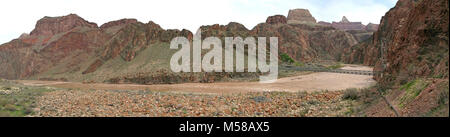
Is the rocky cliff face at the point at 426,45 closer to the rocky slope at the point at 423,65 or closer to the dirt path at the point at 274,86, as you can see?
the rocky slope at the point at 423,65

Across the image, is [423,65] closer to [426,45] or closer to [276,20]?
[426,45]

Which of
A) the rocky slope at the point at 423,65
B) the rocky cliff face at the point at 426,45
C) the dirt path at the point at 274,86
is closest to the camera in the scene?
the rocky slope at the point at 423,65

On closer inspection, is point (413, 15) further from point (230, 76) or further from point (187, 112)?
point (230, 76)

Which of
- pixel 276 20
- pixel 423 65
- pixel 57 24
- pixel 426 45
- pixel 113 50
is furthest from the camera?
pixel 276 20

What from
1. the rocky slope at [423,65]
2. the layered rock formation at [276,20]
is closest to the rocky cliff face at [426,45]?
the rocky slope at [423,65]

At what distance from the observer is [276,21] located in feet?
555

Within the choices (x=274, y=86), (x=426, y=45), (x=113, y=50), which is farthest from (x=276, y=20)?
(x=426, y=45)

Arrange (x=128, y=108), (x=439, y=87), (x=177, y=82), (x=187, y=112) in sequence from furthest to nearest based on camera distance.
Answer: (x=177, y=82) < (x=128, y=108) < (x=187, y=112) < (x=439, y=87)

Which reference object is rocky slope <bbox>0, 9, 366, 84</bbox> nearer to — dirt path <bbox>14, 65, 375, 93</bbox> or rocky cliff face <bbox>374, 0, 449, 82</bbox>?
dirt path <bbox>14, 65, 375, 93</bbox>

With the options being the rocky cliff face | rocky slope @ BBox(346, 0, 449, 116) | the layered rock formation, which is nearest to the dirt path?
the rocky cliff face

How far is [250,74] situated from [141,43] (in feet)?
111

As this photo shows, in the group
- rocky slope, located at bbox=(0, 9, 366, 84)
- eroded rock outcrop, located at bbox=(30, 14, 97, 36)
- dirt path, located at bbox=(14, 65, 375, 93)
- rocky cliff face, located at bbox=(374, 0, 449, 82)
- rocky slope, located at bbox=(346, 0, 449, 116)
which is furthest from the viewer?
eroded rock outcrop, located at bbox=(30, 14, 97, 36)

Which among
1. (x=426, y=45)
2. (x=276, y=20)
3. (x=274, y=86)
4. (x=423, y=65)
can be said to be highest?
(x=276, y=20)
